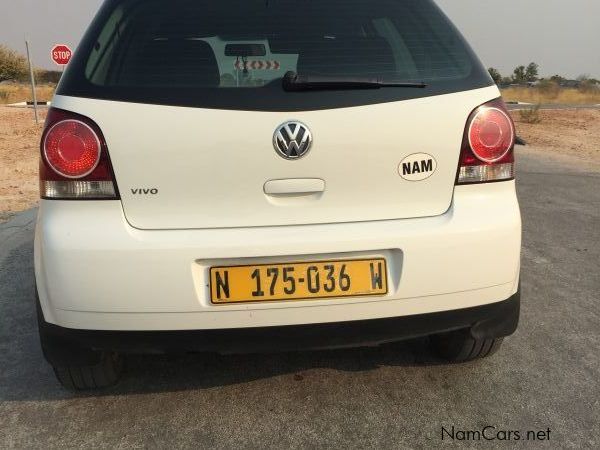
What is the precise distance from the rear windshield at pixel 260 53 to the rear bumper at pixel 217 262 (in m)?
0.43

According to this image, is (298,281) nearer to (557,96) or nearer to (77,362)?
(77,362)

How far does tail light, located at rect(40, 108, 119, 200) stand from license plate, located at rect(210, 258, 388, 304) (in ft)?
1.57

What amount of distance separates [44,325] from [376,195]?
1.27 metres

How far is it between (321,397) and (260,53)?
1384 millimetres

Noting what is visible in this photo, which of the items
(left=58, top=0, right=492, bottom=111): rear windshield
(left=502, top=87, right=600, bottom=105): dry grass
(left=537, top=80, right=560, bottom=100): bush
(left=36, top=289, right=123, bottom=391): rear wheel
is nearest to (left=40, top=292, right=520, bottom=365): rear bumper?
(left=36, top=289, right=123, bottom=391): rear wheel

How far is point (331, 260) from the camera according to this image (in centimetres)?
193

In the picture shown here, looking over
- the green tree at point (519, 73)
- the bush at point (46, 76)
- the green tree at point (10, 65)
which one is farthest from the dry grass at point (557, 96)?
the bush at point (46, 76)

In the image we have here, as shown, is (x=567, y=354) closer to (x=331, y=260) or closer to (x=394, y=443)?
(x=394, y=443)

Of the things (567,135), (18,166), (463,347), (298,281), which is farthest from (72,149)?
(567,135)

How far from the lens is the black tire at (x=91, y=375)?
89.4 inches

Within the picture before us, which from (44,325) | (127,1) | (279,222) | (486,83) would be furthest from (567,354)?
(127,1)

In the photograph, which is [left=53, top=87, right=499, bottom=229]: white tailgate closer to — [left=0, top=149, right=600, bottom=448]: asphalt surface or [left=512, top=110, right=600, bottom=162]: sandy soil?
[left=0, top=149, right=600, bottom=448]: asphalt surface

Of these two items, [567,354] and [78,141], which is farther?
[567,354]

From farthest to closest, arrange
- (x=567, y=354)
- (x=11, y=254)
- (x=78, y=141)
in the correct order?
(x=11, y=254) < (x=567, y=354) < (x=78, y=141)
